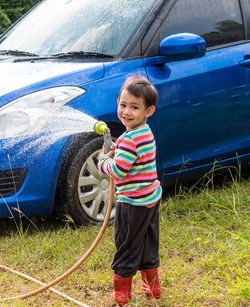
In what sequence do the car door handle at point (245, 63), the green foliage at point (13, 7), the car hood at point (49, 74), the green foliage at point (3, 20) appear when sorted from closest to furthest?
1. the car hood at point (49, 74)
2. the car door handle at point (245, 63)
3. the green foliage at point (3, 20)
4. the green foliage at point (13, 7)

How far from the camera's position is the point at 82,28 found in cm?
408

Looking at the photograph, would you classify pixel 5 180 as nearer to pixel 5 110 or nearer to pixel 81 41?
pixel 5 110

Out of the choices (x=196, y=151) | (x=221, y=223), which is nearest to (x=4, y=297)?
A: (x=221, y=223)

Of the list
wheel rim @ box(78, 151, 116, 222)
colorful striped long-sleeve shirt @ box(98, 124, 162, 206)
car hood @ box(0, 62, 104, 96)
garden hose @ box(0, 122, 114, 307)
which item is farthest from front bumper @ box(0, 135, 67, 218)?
colorful striped long-sleeve shirt @ box(98, 124, 162, 206)

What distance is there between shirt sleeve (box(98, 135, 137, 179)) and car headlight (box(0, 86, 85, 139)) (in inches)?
39.8

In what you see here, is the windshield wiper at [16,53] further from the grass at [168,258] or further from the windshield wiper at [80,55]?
the grass at [168,258]

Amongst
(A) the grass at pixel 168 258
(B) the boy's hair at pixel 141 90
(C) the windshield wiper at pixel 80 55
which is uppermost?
(B) the boy's hair at pixel 141 90

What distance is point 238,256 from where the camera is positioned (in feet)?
9.92

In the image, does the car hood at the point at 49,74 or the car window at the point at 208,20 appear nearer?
the car hood at the point at 49,74

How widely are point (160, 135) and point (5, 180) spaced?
3.79 feet

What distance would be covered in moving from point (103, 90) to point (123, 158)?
124 centimetres

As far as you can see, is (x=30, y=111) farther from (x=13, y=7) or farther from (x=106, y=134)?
(x=13, y=7)

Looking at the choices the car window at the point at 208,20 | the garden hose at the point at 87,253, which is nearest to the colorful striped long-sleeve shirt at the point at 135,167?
the garden hose at the point at 87,253

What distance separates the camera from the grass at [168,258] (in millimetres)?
2729
